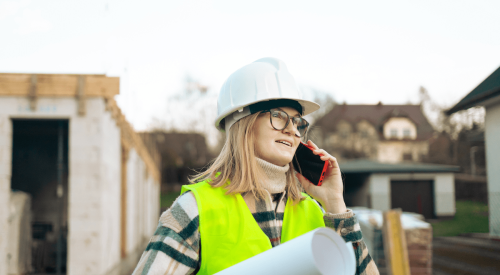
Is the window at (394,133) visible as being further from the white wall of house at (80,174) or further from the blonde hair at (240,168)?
the blonde hair at (240,168)

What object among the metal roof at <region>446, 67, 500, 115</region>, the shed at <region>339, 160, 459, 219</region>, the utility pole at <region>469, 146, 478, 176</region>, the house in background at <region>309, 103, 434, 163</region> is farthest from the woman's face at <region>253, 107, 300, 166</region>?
the house in background at <region>309, 103, 434, 163</region>

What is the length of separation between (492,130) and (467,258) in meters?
4.49

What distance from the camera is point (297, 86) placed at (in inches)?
74.2


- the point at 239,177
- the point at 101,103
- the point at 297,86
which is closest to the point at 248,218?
the point at 239,177

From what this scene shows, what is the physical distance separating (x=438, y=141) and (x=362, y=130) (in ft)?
23.4

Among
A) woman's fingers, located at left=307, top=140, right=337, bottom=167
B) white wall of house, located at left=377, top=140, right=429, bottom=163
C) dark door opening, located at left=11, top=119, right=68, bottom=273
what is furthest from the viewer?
white wall of house, located at left=377, top=140, right=429, bottom=163

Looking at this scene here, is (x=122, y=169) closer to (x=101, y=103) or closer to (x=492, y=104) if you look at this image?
(x=101, y=103)

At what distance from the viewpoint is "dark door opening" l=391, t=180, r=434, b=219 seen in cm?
2503

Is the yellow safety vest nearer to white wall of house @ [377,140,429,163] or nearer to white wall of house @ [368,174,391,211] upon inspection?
white wall of house @ [368,174,391,211]

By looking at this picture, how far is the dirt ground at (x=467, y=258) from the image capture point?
981cm

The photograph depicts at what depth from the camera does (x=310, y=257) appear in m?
1.02

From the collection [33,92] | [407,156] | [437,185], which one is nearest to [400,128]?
[407,156]

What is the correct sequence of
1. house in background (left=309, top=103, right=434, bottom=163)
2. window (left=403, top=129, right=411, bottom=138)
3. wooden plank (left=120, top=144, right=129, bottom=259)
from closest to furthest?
wooden plank (left=120, top=144, right=129, bottom=259) → house in background (left=309, top=103, right=434, bottom=163) → window (left=403, top=129, right=411, bottom=138)

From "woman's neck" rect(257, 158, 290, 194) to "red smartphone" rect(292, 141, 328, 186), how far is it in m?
0.21
